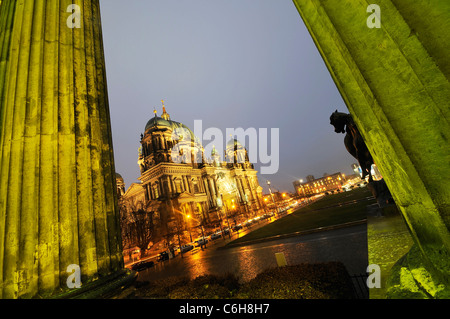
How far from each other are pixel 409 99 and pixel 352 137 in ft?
20.4

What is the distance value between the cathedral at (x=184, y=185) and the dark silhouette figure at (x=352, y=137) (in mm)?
29784

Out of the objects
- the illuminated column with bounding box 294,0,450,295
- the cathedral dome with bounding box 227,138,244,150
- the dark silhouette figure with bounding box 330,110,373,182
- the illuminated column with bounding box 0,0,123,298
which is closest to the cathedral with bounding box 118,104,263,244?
the cathedral dome with bounding box 227,138,244,150

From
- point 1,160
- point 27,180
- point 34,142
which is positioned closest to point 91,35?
point 34,142

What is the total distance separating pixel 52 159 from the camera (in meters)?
2.71

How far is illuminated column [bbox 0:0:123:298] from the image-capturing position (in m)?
2.40

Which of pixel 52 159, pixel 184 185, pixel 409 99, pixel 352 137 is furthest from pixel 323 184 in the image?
pixel 52 159

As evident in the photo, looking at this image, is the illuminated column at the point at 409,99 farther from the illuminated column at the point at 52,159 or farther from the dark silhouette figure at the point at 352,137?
the dark silhouette figure at the point at 352,137

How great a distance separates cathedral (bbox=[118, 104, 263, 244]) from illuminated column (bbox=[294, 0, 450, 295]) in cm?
3316

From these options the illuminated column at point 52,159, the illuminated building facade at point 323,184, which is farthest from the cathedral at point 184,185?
the illuminated building facade at point 323,184

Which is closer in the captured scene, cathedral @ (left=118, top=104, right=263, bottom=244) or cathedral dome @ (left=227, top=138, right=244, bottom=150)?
cathedral @ (left=118, top=104, right=263, bottom=244)

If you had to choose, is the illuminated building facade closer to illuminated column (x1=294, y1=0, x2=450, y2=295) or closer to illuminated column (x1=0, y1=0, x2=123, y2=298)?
illuminated column (x1=0, y1=0, x2=123, y2=298)

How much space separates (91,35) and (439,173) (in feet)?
17.9

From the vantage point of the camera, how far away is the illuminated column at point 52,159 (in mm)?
2400
